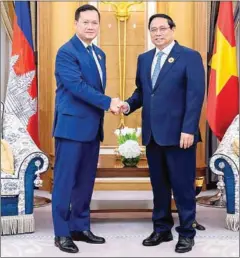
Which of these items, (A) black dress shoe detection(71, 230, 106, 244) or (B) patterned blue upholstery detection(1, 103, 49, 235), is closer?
(A) black dress shoe detection(71, 230, 106, 244)

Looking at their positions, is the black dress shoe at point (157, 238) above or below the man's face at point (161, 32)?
below

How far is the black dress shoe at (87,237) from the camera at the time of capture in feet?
10.6

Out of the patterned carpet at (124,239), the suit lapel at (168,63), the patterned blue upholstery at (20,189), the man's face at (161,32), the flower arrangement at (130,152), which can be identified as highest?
the man's face at (161,32)

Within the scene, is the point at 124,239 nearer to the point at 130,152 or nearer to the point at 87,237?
the point at 87,237

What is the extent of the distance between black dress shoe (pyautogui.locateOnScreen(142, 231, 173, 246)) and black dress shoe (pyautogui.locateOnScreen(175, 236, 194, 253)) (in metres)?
0.16

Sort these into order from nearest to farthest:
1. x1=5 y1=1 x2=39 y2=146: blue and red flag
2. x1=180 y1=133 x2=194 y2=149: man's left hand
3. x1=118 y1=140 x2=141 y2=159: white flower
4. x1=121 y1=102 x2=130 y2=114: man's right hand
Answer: x1=180 y1=133 x2=194 y2=149: man's left hand, x1=121 y1=102 x2=130 y2=114: man's right hand, x1=118 y1=140 x2=141 y2=159: white flower, x1=5 y1=1 x2=39 y2=146: blue and red flag

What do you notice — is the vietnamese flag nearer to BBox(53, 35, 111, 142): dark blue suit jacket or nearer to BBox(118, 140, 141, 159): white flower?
BBox(118, 140, 141, 159): white flower

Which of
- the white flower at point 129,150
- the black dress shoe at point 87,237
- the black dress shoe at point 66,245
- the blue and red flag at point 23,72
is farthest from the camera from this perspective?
the blue and red flag at point 23,72

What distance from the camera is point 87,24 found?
9.97ft

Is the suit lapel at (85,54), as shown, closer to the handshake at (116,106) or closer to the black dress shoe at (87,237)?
the handshake at (116,106)

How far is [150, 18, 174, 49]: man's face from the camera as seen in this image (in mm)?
2990

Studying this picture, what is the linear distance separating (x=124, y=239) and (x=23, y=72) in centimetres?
181

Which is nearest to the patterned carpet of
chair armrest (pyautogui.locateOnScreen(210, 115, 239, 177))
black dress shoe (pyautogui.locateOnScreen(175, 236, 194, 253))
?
black dress shoe (pyautogui.locateOnScreen(175, 236, 194, 253))

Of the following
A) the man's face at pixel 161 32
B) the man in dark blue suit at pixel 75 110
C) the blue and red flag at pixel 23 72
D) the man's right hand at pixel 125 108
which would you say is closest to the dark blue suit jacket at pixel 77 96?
the man in dark blue suit at pixel 75 110
